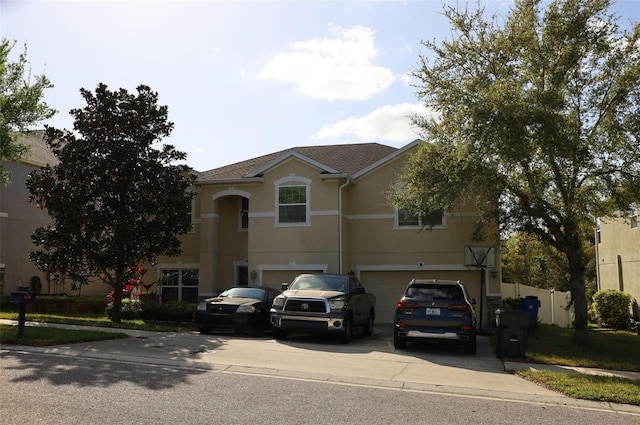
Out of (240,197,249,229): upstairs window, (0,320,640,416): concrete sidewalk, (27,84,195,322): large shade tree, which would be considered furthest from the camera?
(240,197,249,229): upstairs window

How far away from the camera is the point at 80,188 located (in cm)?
1703

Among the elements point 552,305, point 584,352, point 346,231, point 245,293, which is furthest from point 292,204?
point 552,305

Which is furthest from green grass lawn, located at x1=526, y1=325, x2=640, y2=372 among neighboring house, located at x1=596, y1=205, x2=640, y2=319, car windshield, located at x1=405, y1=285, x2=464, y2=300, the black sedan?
neighboring house, located at x1=596, y1=205, x2=640, y2=319

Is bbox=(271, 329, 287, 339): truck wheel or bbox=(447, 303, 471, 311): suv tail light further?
bbox=(271, 329, 287, 339): truck wheel

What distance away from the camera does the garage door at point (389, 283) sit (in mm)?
20047

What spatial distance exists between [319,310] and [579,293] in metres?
7.18

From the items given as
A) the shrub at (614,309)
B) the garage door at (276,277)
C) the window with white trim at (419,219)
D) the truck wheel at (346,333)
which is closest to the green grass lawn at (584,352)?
the truck wheel at (346,333)

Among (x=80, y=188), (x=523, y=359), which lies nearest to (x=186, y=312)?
(x=80, y=188)

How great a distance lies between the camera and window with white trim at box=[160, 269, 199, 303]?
76.7 feet

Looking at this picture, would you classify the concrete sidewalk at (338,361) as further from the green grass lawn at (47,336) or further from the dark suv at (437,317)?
the dark suv at (437,317)

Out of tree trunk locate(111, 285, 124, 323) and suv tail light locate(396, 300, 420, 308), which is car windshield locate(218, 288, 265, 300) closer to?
tree trunk locate(111, 285, 124, 323)

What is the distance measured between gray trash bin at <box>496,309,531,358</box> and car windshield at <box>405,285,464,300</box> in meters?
1.14

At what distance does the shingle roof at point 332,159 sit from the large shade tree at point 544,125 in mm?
7108

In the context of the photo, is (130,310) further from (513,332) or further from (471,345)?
(513,332)
